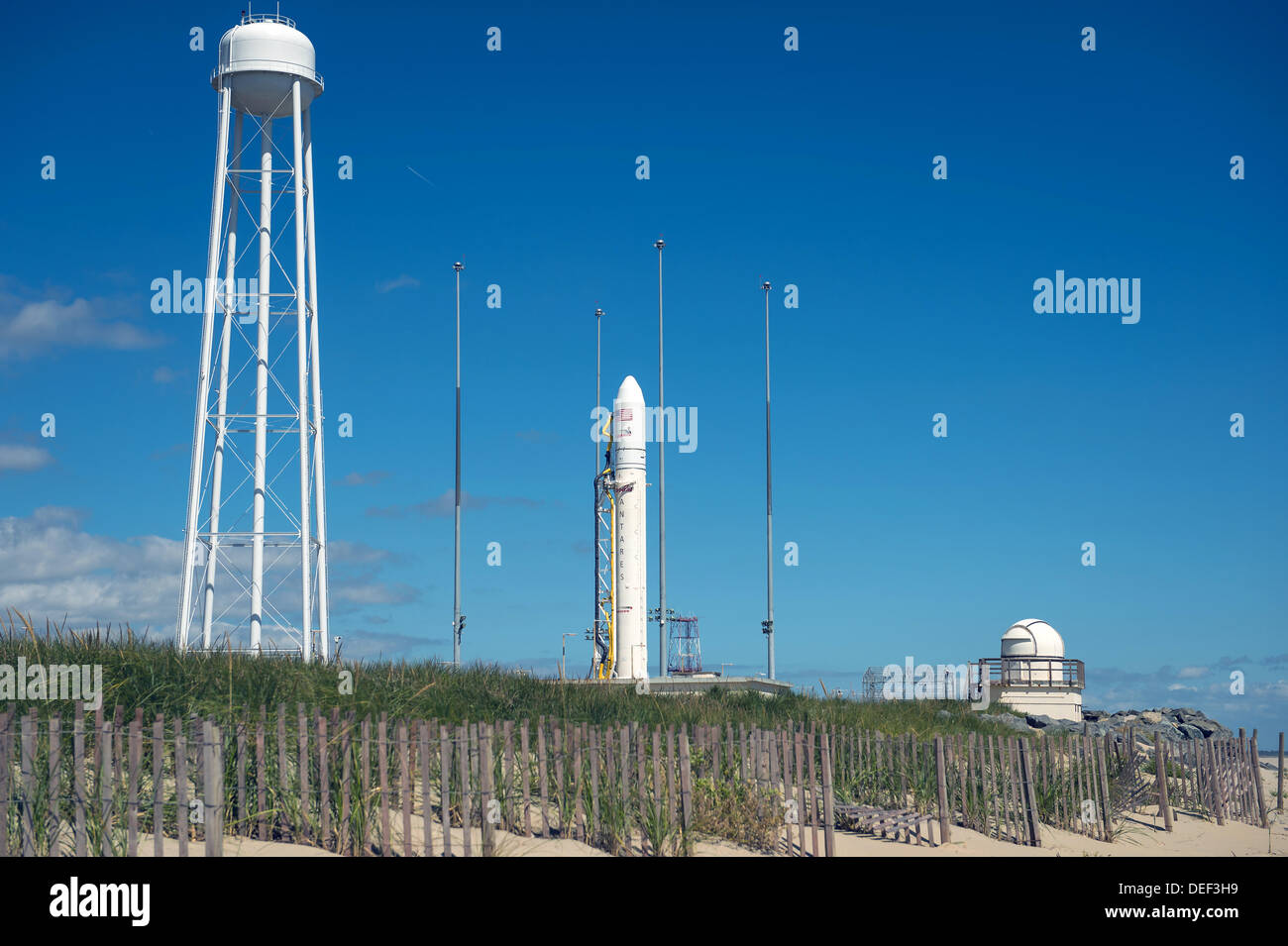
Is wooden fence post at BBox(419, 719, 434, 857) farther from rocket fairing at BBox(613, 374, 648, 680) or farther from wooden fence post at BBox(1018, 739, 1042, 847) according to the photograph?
rocket fairing at BBox(613, 374, 648, 680)

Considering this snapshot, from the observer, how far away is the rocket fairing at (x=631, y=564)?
4166 centimetres

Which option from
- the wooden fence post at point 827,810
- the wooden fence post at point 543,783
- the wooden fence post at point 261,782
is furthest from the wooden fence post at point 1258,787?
the wooden fence post at point 261,782

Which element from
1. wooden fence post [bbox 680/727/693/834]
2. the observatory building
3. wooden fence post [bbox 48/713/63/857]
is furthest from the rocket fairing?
wooden fence post [bbox 48/713/63/857]

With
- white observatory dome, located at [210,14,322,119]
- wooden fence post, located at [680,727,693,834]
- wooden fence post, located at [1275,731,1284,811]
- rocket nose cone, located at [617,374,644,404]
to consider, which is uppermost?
white observatory dome, located at [210,14,322,119]

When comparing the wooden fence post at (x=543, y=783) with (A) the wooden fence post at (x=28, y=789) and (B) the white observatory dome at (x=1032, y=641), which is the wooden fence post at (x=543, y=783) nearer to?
(A) the wooden fence post at (x=28, y=789)

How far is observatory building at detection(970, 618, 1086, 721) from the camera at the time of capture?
158ft

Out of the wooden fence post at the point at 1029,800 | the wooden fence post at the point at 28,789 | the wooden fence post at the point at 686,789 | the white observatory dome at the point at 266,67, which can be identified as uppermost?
the white observatory dome at the point at 266,67

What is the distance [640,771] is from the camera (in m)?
15.8

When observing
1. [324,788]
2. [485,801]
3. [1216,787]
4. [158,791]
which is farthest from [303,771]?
[1216,787]

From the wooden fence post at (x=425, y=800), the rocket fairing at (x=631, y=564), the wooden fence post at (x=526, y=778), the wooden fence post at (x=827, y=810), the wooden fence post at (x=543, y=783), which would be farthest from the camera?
the rocket fairing at (x=631, y=564)

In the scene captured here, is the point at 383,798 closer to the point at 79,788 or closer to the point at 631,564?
the point at 79,788

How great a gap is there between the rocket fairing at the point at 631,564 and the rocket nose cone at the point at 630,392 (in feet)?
4.71

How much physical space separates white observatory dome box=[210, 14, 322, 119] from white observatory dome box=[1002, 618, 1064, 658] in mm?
33817
